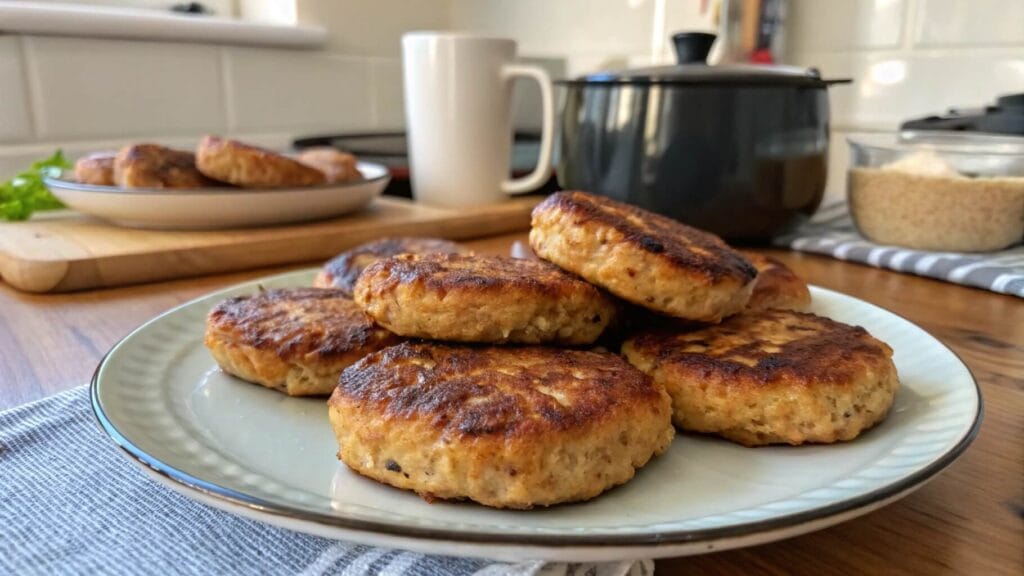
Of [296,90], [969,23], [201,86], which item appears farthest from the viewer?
[296,90]

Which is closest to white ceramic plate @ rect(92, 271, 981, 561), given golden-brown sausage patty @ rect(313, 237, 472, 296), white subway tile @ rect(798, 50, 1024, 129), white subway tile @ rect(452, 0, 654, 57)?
golden-brown sausage patty @ rect(313, 237, 472, 296)

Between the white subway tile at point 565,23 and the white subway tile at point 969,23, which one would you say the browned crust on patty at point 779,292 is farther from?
the white subway tile at point 565,23

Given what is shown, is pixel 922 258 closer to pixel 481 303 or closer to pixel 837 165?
pixel 837 165

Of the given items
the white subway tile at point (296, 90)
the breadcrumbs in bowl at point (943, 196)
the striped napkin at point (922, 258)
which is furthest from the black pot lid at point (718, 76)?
the white subway tile at point (296, 90)

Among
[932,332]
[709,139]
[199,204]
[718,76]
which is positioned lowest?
[932,332]

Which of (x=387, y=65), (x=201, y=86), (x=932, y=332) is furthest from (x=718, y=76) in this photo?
(x=387, y=65)

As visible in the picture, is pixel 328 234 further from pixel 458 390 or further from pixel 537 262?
pixel 458 390
